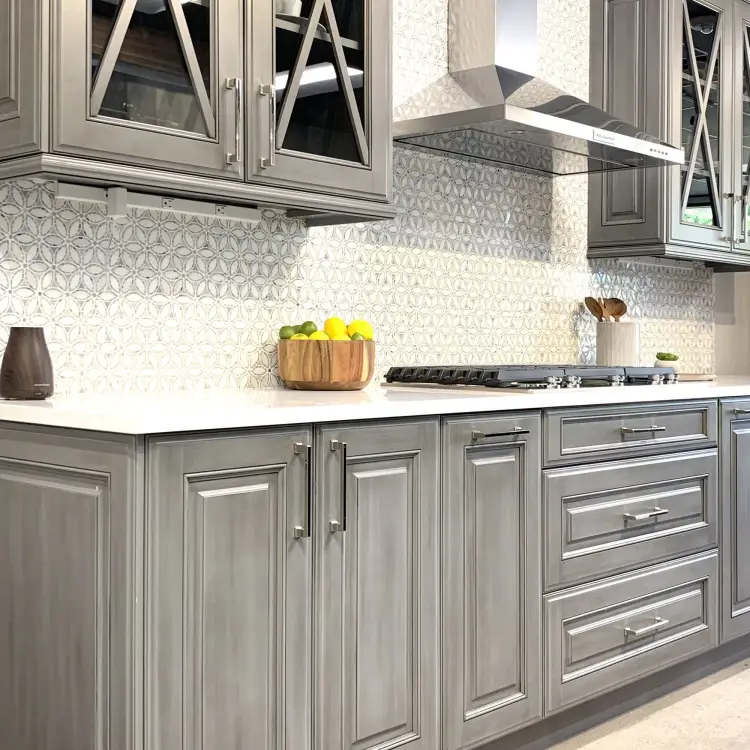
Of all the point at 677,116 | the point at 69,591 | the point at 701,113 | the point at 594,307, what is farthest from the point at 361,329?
the point at 701,113

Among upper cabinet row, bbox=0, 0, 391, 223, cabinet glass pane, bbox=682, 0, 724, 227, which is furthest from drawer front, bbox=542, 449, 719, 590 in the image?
cabinet glass pane, bbox=682, 0, 724, 227

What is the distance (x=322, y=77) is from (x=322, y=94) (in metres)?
0.04

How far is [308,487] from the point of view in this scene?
6.51 feet

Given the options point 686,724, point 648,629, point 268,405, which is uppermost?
point 268,405

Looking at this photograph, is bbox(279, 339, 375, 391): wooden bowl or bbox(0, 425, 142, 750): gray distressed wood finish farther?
bbox(279, 339, 375, 391): wooden bowl

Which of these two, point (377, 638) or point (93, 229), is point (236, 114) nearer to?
point (93, 229)

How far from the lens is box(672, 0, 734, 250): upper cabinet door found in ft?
12.2

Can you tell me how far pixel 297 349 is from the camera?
104 inches

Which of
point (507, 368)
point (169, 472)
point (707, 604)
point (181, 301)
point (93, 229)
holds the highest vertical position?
point (93, 229)

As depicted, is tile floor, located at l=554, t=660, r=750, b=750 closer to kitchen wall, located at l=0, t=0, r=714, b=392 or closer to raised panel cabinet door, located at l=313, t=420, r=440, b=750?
raised panel cabinet door, located at l=313, t=420, r=440, b=750

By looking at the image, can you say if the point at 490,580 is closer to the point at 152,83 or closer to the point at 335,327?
the point at 335,327

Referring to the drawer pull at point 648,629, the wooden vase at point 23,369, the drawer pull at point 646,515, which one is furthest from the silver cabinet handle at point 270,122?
the drawer pull at point 648,629

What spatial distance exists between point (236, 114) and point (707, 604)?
6.78 ft

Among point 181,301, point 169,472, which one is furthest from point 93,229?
point 169,472
